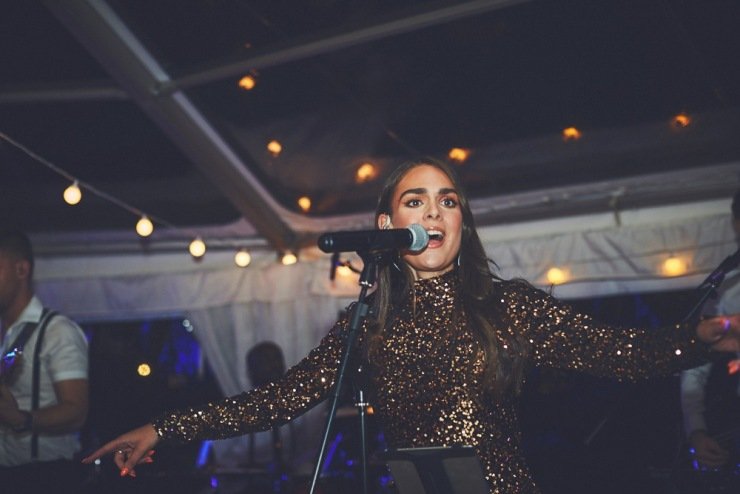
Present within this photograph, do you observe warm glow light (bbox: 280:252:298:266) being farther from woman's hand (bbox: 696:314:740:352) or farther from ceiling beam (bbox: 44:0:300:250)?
woman's hand (bbox: 696:314:740:352)

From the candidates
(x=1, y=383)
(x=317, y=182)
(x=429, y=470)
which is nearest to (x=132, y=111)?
(x=317, y=182)

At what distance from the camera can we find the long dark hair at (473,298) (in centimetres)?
260

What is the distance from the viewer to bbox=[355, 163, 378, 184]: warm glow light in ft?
21.3

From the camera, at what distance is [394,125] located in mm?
5984

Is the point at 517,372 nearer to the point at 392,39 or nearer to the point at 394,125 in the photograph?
the point at 392,39

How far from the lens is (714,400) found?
4480 mm

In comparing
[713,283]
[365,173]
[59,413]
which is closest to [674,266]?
[365,173]

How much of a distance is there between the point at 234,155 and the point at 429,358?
401 cm

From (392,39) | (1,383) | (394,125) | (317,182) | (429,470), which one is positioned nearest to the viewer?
(429,470)

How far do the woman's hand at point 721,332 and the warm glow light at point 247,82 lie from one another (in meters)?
4.03

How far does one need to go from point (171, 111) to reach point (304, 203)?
1.63m

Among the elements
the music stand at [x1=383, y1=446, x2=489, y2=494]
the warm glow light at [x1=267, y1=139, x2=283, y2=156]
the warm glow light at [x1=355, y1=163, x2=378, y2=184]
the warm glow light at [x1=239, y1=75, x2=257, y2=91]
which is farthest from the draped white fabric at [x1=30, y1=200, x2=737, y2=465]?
the music stand at [x1=383, y1=446, x2=489, y2=494]

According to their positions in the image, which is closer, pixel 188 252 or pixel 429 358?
pixel 429 358

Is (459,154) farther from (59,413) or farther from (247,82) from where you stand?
(59,413)
